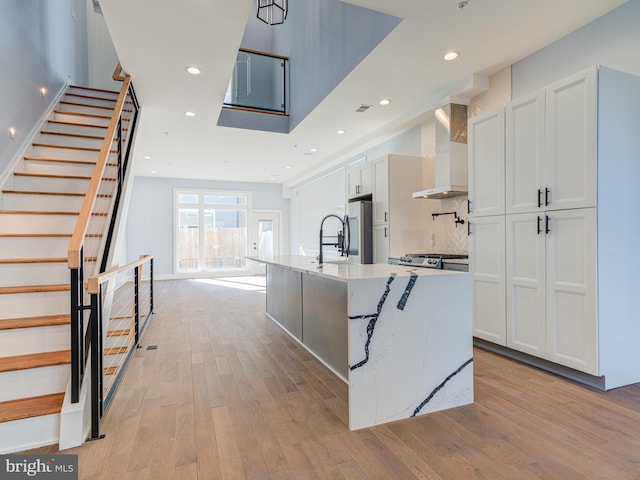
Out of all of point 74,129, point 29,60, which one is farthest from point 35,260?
point 29,60

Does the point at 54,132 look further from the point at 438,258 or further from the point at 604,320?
the point at 604,320

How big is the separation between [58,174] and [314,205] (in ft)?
19.6

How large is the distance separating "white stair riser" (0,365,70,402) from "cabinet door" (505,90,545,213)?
143 inches

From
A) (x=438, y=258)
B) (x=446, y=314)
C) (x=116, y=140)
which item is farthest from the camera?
(x=438, y=258)

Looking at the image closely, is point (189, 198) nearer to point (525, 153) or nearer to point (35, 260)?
point (35, 260)

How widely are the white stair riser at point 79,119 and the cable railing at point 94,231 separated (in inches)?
17.1

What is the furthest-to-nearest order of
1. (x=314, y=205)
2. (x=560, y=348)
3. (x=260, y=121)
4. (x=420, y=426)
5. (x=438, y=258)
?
Answer: (x=314, y=205) → (x=260, y=121) → (x=438, y=258) → (x=560, y=348) → (x=420, y=426)

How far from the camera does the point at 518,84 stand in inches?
141

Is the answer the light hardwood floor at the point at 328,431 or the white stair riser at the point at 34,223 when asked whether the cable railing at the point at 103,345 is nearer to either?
the light hardwood floor at the point at 328,431

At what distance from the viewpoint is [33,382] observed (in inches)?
78.9

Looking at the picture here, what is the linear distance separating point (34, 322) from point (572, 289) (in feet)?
12.5

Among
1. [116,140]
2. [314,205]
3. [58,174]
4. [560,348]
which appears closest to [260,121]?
[116,140]

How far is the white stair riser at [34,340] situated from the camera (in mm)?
2143

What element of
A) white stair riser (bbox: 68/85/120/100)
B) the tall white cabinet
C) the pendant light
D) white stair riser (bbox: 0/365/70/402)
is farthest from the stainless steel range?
white stair riser (bbox: 68/85/120/100)
